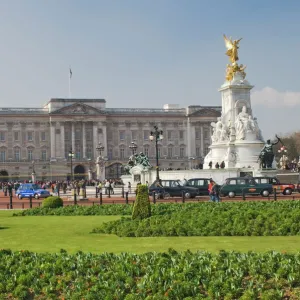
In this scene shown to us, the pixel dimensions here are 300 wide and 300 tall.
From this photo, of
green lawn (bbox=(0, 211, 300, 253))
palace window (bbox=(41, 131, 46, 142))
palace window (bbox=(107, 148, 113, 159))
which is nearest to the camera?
green lawn (bbox=(0, 211, 300, 253))

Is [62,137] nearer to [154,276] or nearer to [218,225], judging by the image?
[218,225]

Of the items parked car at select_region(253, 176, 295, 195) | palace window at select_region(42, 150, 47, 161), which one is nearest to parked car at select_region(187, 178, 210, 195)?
parked car at select_region(253, 176, 295, 195)

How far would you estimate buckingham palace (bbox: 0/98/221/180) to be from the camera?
108812 millimetres

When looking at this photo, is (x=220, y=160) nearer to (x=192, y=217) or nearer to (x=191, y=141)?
(x=192, y=217)

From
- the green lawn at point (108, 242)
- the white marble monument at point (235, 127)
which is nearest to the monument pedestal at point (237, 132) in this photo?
the white marble monument at point (235, 127)

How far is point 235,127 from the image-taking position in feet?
163

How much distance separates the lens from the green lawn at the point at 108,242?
13.3m

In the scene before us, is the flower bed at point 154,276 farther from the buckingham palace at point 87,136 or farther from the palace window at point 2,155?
the palace window at point 2,155

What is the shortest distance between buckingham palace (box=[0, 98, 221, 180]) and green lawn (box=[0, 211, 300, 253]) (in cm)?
8811

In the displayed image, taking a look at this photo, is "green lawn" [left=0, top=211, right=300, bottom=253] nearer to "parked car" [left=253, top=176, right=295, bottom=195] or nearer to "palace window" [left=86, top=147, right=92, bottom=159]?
"parked car" [left=253, top=176, right=295, bottom=195]

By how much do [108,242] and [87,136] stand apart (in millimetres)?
97953

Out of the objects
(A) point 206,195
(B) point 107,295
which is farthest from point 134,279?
(A) point 206,195

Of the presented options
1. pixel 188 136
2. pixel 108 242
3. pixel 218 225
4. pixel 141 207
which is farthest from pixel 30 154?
pixel 108 242

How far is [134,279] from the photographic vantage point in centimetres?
1003
